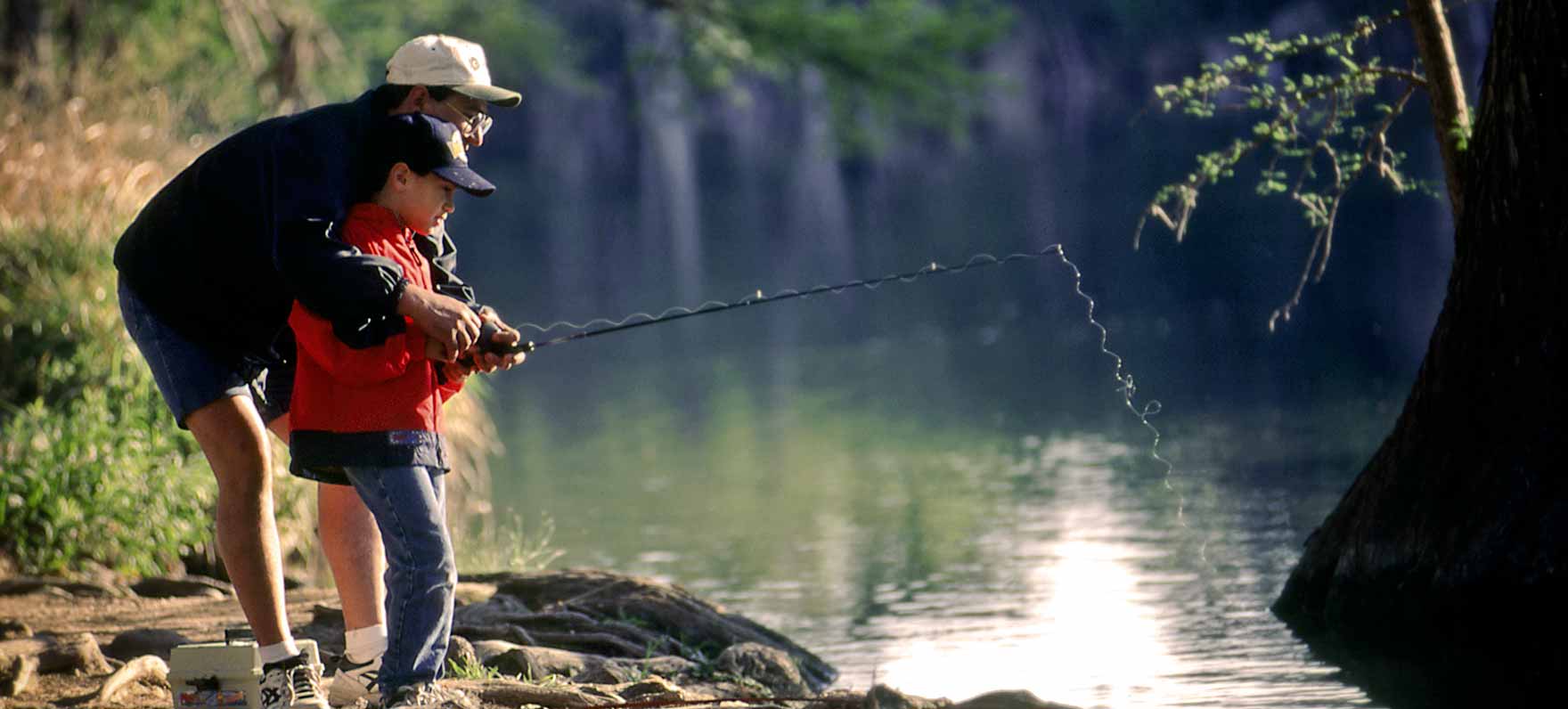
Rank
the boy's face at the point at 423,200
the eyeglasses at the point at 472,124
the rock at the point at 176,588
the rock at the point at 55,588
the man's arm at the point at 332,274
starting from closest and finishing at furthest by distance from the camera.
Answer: the man's arm at the point at 332,274, the boy's face at the point at 423,200, the eyeglasses at the point at 472,124, the rock at the point at 55,588, the rock at the point at 176,588

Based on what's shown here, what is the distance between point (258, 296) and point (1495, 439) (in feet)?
10.6

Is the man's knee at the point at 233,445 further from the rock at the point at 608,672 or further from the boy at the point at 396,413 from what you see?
the rock at the point at 608,672

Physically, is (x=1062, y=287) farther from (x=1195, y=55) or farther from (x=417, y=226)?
(x=1195, y=55)

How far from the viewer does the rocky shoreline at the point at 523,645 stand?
184 inches

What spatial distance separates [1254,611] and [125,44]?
8357 millimetres

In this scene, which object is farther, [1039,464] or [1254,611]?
[1039,464]

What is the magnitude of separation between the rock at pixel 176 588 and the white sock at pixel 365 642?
8.61 feet

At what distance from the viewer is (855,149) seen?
45.8 ft

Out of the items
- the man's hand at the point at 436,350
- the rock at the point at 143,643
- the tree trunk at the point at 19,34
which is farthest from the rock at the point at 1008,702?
the tree trunk at the point at 19,34

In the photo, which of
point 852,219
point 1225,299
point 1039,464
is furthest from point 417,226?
point 852,219


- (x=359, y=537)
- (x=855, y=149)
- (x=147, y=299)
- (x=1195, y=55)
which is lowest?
(x=359, y=537)

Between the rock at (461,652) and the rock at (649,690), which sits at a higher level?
the rock at (461,652)

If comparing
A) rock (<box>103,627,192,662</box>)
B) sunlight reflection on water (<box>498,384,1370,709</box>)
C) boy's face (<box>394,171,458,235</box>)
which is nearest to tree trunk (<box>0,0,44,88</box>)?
sunlight reflection on water (<box>498,384,1370,709</box>)

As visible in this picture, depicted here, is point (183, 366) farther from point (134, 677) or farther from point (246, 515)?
point (134, 677)
